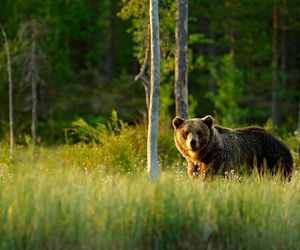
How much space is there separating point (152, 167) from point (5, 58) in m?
13.0

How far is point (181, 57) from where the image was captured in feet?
57.9

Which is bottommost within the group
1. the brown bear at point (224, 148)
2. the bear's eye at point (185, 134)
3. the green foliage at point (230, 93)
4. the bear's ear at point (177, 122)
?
the green foliage at point (230, 93)

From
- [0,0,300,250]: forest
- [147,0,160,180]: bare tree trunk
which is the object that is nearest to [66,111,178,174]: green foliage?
[0,0,300,250]: forest

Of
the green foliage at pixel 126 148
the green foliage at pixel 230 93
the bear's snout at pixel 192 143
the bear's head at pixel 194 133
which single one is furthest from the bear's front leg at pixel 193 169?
the green foliage at pixel 230 93

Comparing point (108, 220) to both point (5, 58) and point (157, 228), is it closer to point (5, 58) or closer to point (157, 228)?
point (157, 228)

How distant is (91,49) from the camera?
139 feet

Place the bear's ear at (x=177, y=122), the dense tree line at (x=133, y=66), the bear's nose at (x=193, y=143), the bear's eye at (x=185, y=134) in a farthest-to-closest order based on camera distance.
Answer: the dense tree line at (x=133, y=66)
the bear's ear at (x=177, y=122)
the bear's eye at (x=185, y=134)
the bear's nose at (x=193, y=143)

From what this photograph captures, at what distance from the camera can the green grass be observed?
8797 mm

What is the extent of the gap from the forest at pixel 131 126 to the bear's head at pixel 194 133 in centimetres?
59

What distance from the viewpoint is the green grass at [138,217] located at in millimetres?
8797

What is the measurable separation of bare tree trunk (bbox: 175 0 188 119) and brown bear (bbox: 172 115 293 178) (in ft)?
15.2

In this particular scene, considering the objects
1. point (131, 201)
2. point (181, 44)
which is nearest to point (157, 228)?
point (131, 201)

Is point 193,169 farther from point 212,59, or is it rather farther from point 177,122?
point 212,59

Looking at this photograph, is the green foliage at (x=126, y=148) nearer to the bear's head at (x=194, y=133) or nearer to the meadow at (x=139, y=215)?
the bear's head at (x=194, y=133)
